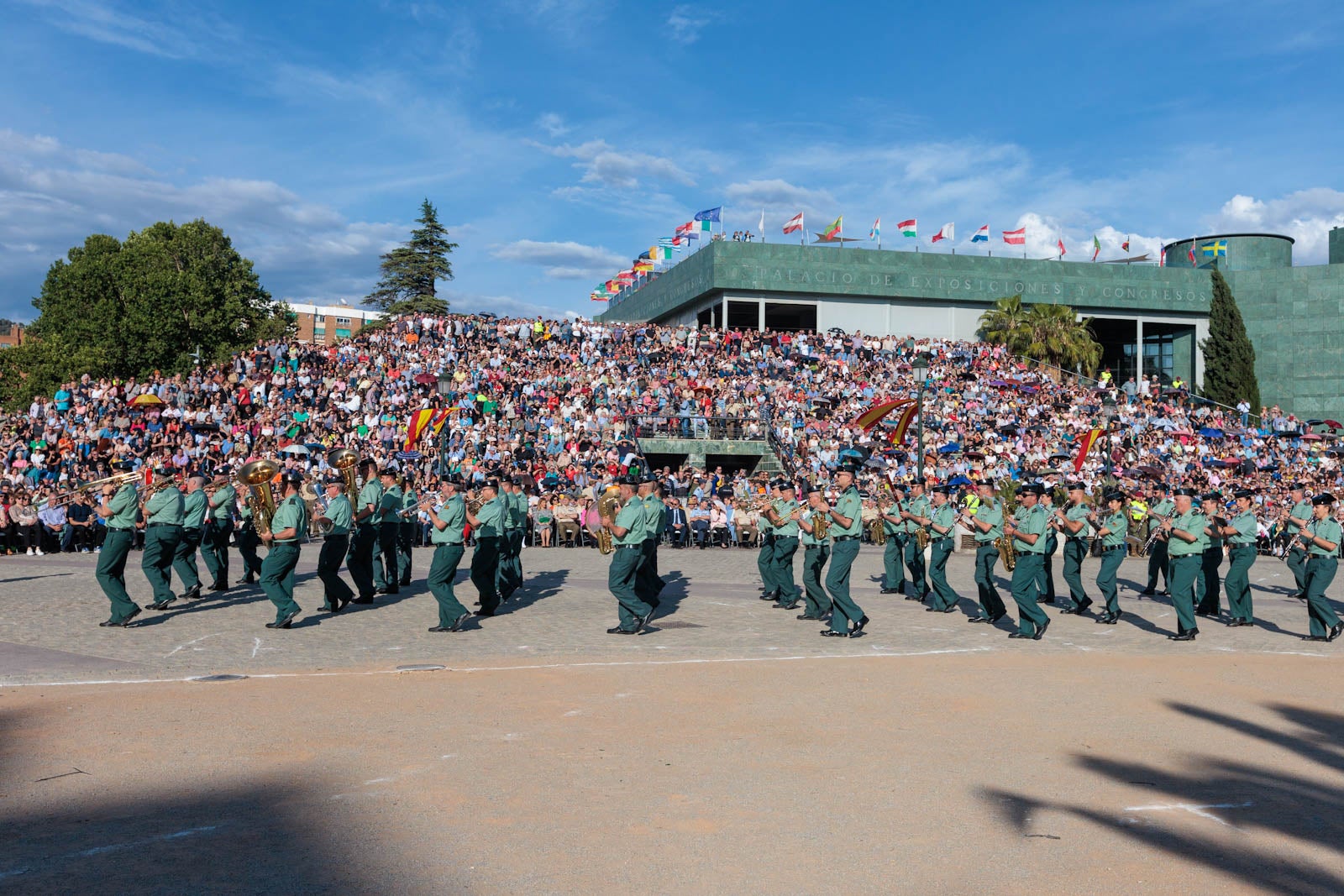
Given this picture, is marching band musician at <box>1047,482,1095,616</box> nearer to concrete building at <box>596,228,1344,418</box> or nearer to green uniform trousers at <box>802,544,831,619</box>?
green uniform trousers at <box>802,544,831,619</box>

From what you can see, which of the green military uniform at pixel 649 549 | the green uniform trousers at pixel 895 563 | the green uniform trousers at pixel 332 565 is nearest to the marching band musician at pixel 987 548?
the green uniform trousers at pixel 895 563

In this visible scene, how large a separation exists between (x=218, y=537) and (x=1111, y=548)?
474 inches

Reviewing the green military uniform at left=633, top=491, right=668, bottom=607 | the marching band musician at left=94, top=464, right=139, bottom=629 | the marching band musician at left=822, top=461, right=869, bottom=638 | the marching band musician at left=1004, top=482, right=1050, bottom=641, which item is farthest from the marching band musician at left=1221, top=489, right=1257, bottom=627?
the marching band musician at left=94, top=464, right=139, bottom=629

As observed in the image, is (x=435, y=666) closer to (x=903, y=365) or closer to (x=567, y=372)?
(x=567, y=372)

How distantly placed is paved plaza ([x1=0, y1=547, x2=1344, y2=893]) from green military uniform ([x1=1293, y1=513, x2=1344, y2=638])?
1113 mm

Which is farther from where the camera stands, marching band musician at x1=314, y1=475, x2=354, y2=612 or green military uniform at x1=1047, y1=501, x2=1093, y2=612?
green military uniform at x1=1047, y1=501, x2=1093, y2=612

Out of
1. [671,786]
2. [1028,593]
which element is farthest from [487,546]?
[671,786]

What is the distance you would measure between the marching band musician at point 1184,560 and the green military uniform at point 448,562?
317 inches

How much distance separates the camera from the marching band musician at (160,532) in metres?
11.7

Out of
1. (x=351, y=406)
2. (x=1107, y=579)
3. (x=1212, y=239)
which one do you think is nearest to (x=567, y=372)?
(x=351, y=406)

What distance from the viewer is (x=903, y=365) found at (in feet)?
119

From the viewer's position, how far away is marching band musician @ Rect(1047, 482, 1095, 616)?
12570 mm

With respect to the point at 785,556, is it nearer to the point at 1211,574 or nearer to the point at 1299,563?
the point at 1211,574

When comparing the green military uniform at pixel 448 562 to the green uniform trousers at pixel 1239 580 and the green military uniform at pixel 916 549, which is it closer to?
the green military uniform at pixel 916 549
